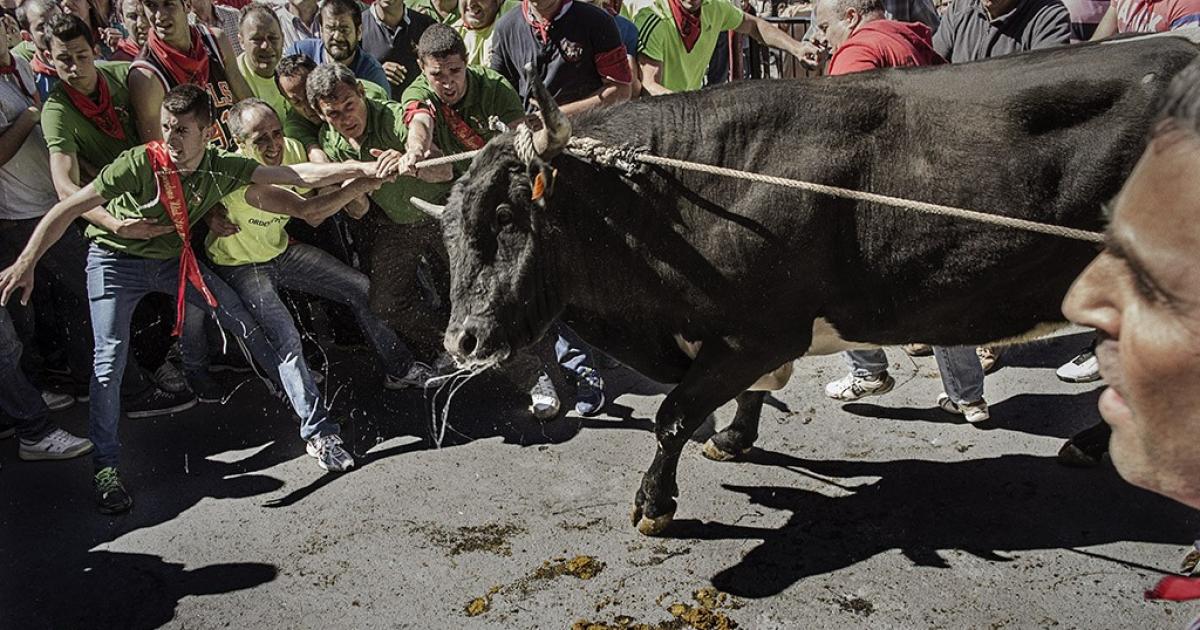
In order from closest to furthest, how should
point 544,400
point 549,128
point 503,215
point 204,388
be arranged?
point 549,128 < point 503,215 < point 544,400 < point 204,388

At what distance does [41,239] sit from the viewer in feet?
13.5

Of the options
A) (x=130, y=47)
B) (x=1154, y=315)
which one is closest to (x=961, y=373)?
(x=1154, y=315)

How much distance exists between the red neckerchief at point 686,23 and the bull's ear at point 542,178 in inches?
132

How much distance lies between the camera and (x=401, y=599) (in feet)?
12.0

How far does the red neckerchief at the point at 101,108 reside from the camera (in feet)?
15.8

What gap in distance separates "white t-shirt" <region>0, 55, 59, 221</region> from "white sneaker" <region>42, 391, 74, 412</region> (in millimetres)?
1107

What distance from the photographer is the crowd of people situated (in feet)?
14.5

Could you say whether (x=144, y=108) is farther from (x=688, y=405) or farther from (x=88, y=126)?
(x=688, y=405)

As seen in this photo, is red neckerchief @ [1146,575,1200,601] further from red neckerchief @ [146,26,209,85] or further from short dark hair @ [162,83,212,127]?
red neckerchief @ [146,26,209,85]

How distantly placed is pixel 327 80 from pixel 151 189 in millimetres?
988

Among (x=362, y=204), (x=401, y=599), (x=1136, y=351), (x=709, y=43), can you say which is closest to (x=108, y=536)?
(x=401, y=599)

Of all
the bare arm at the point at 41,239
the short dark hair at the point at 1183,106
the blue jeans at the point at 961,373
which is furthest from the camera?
the blue jeans at the point at 961,373

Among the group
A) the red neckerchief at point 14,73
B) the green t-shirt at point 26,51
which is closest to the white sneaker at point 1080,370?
the red neckerchief at point 14,73

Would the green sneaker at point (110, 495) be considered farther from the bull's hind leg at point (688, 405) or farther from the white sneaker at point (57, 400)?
the bull's hind leg at point (688, 405)
